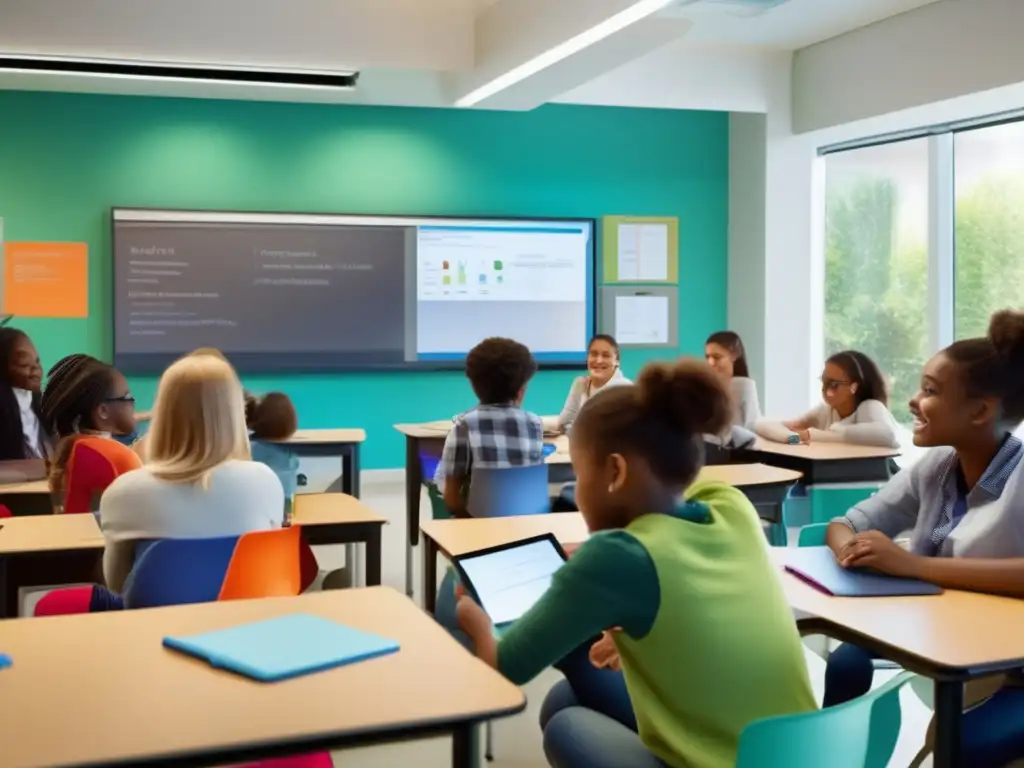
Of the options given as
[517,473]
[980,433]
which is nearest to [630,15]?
[517,473]

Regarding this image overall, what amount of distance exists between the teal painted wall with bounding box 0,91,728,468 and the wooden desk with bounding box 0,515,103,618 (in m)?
4.40

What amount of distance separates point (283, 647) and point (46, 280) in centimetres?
629

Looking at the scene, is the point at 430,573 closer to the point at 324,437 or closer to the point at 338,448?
the point at 338,448

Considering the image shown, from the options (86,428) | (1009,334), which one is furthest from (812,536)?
(86,428)

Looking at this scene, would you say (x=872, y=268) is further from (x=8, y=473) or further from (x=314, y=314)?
(x=8, y=473)

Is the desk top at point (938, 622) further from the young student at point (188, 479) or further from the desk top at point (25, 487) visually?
the desk top at point (25, 487)

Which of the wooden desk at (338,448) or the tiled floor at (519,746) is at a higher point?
the wooden desk at (338,448)

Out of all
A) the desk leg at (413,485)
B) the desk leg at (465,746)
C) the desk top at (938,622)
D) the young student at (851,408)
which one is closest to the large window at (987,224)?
the young student at (851,408)

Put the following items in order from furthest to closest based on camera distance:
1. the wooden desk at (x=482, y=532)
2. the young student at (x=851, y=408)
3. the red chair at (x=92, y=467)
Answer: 1. the young student at (x=851, y=408)
2. the red chair at (x=92, y=467)
3. the wooden desk at (x=482, y=532)

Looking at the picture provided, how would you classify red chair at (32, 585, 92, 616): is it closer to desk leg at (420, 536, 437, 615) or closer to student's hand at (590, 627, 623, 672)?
desk leg at (420, 536, 437, 615)

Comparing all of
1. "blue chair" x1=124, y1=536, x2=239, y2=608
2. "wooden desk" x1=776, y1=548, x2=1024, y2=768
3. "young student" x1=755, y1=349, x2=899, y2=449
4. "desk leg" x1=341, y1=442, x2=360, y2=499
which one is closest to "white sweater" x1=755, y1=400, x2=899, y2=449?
"young student" x1=755, y1=349, x2=899, y2=449

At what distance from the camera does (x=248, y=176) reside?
24.4 ft

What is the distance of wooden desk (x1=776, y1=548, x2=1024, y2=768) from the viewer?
5.63 feet

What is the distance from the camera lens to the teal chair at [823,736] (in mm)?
1328
